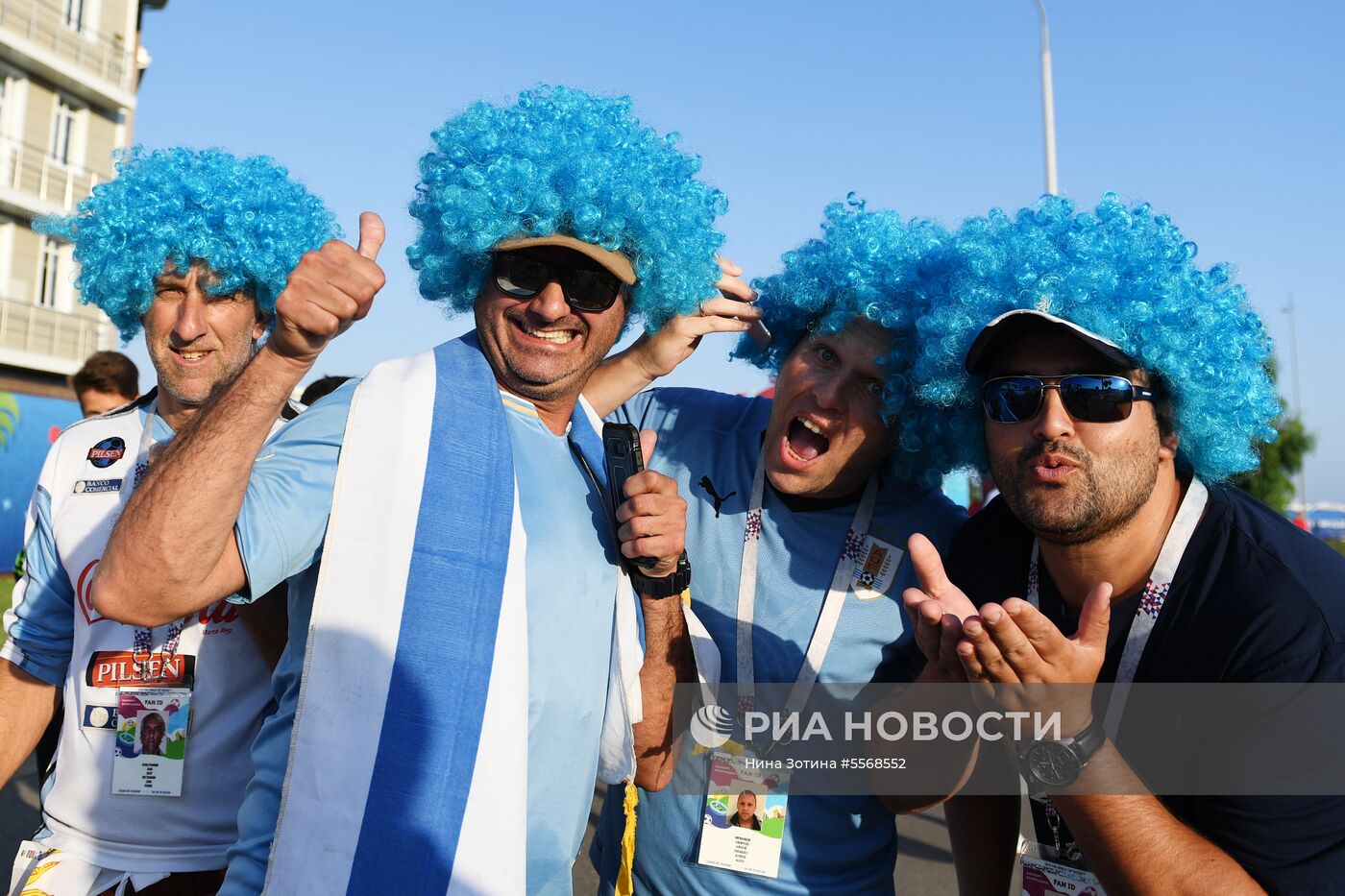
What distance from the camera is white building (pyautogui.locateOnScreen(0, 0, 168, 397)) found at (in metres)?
23.1

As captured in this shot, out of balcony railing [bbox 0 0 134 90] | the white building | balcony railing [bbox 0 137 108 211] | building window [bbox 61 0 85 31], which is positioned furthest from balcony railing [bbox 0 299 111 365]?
building window [bbox 61 0 85 31]

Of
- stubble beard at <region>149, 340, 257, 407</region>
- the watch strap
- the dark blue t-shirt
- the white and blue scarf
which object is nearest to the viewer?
the white and blue scarf

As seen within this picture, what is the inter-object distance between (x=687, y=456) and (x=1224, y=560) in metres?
1.62

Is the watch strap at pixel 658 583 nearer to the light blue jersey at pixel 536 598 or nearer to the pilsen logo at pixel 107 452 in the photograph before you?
the light blue jersey at pixel 536 598

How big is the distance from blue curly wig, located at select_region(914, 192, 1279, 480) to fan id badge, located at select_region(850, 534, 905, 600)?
1.62 feet

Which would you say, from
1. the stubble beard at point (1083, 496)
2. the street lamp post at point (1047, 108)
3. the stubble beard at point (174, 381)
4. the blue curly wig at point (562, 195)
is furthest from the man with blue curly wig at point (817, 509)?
the street lamp post at point (1047, 108)

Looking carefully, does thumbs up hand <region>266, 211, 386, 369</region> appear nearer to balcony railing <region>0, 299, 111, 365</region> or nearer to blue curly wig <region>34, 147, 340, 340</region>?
blue curly wig <region>34, 147, 340, 340</region>

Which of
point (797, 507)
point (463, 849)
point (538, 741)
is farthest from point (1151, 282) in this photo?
point (463, 849)

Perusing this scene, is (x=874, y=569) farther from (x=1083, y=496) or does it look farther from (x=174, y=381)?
(x=174, y=381)

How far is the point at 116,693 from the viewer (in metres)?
2.62

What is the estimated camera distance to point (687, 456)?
3.34m

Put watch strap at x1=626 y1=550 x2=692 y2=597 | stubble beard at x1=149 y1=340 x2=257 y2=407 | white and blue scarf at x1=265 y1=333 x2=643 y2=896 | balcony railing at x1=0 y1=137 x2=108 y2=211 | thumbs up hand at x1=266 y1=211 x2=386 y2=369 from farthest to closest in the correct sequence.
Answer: balcony railing at x1=0 y1=137 x2=108 y2=211 < stubble beard at x1=149 y1=340 x2=257 y2=407 < watch strap at x1=626 y1=550 x2=692 y2=597 < white and blue scarf at x1=265 y1=333 x2=643 y2=896 < thumbs up hand at x1=266 y1=211 x2=386 y2=369

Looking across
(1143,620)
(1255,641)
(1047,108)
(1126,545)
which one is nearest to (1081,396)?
(1126,545)

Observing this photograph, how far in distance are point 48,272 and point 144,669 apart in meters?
26.9
